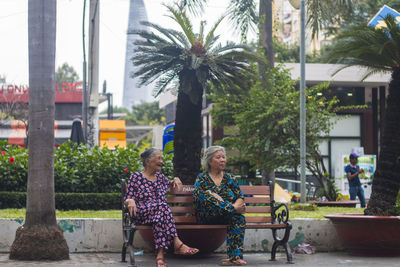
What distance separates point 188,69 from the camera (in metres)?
10.3

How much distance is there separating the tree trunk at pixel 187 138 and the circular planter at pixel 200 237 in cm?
205

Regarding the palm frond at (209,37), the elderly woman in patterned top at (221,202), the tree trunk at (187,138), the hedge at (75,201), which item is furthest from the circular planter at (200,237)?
the hedge at (75,201)

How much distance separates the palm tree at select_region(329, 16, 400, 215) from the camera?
349 inches

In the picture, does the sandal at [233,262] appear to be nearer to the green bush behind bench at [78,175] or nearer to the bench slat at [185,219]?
the bench slat at [185,219]

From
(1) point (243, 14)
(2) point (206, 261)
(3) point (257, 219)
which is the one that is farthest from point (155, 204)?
(1) point (243, 14)

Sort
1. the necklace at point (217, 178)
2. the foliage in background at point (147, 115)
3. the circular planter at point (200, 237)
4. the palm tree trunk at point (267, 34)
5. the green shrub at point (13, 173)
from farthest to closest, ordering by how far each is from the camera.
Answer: the foliage in background at point (147, 115)
the palm tree trunk at point (267, 34)
the green shrub at point (13, 173)
the necklace at point (217, 178)
the circular planter at point (200, 237)

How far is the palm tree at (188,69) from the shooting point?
33.2 feet

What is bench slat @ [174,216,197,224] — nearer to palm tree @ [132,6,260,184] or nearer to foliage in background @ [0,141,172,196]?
palm tree @ [132,6,260,184]

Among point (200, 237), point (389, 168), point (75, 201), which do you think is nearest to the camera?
point (200, 237)

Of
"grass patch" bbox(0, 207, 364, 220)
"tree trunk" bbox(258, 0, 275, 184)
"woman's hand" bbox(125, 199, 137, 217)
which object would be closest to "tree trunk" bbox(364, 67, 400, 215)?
"grass patch" bbox(0, 207, 364, 220)

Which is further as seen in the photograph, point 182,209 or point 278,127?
point 278,127

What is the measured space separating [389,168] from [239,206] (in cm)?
253

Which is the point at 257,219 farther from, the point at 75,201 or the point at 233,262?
the point at 75,201

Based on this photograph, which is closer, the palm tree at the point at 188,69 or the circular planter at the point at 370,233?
the circular planter at the point at 370,233
